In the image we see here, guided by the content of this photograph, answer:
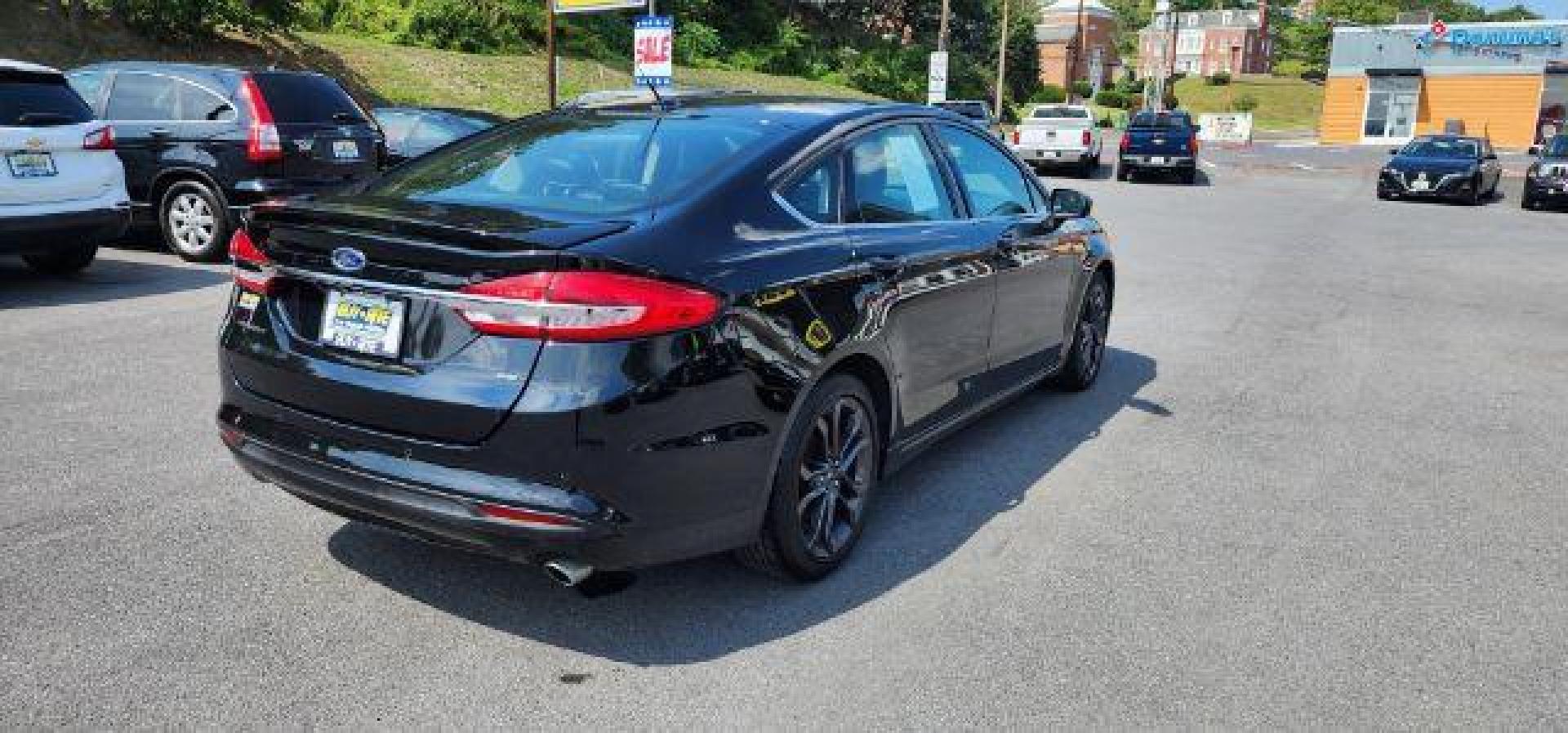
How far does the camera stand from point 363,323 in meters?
3.37

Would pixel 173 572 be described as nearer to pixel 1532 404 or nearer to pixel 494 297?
pixel 494 297

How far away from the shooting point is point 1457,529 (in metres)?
4.75

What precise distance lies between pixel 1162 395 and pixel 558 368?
15.3 feet

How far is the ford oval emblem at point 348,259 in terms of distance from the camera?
3361 millimetres

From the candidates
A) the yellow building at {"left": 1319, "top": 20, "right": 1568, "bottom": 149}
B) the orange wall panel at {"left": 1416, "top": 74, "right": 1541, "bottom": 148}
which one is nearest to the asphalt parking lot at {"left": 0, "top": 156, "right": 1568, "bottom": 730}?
the yellow building at {"left": 1319, "top": 20, "right": 1568, "bottom": 149}

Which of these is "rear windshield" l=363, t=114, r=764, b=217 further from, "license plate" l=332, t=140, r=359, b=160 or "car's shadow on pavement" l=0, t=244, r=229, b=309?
"license plate" l=332, t=140, r=359, b=160

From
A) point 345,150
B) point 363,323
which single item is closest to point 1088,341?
point 363,323

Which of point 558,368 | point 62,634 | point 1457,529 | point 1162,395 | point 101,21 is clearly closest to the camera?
point 558,368

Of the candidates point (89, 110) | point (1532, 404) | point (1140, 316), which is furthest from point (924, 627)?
point (89, 110)

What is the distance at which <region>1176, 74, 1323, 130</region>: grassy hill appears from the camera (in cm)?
8100

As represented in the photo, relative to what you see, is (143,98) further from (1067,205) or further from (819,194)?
(819,194)

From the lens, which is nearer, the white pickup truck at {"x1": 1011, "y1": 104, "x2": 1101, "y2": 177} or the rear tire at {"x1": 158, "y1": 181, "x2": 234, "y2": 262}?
the rear tire at {"x1": 158, "y1": 181, "x2": 234, "y2": 262}

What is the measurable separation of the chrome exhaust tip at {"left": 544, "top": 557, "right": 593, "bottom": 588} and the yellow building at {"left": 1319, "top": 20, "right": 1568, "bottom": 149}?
55.0m

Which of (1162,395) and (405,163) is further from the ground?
(405,163)
